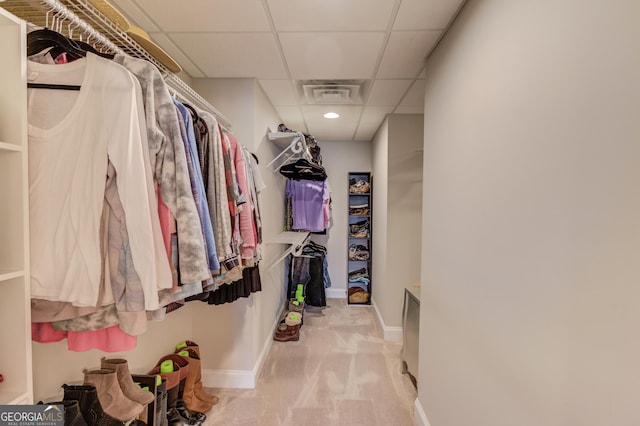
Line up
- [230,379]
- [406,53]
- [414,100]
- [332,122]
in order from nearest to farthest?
[406,53]
[230,379]
[414,100]
[332,122]

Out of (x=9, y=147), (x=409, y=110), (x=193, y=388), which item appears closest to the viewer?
(x=9, y=147)

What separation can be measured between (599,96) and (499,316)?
2.40 ft

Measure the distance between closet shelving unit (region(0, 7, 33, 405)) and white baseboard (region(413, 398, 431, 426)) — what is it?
1861 mm

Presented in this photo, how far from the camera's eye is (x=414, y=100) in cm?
264

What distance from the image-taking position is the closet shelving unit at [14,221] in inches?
31.2

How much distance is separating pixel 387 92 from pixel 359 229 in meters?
2.20

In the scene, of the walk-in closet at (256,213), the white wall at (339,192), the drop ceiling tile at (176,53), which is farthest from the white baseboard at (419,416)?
the drop ceiling tile at (176,53)

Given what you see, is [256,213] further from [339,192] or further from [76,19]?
[339,192]

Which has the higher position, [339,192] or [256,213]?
[339,192]

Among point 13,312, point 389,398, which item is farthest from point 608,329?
point 389,398

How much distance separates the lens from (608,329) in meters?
0.64

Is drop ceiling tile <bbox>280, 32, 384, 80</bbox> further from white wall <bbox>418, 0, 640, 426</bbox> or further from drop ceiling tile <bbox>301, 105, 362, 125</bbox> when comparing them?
drop ceiling tile <bbox>301, 105, 362, 125</bbox>

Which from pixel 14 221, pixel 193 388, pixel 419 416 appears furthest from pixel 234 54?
pixel 419 416

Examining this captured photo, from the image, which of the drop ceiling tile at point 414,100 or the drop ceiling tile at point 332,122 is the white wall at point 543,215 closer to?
the drop ceiling tile at point 414,100
